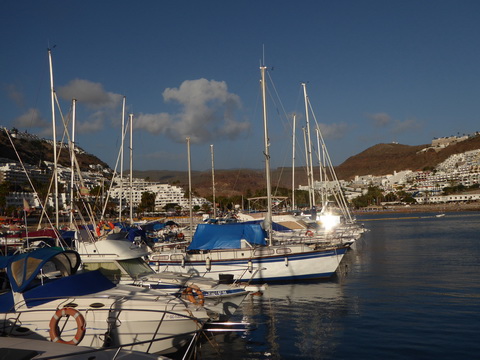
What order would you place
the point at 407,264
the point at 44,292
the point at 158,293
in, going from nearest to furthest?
1. the point at 44,292
2. the point at 158,293
3. the point at 407,264

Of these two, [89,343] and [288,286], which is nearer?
[89,343]

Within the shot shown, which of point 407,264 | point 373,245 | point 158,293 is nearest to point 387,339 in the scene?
point 158,293

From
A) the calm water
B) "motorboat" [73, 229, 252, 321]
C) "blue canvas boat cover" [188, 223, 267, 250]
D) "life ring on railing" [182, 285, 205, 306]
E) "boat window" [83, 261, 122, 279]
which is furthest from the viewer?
"blue canvas boat cover" [188, 223, 267, 250]

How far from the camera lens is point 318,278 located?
25156 millimetres

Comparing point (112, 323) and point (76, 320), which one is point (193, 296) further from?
point (76, 320)

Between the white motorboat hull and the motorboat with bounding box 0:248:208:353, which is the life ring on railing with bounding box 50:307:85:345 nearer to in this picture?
the motorboat with bounding box 0:248:208:353

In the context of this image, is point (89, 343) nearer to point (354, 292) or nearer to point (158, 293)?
point (158, 293)

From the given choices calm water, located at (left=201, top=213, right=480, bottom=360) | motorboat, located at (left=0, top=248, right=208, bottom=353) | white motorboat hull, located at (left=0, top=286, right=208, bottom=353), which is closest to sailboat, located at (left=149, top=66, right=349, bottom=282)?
calm water, located at (left=201, top=213, right=480, bottom=360)

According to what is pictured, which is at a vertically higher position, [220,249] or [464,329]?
[220,249]

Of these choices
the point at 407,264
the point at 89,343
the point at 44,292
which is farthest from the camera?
the point at 407,264

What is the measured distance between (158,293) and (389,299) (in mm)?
11757

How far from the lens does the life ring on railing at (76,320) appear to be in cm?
1120

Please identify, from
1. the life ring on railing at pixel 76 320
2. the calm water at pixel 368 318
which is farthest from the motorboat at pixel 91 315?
the calm water at pixel 368 318

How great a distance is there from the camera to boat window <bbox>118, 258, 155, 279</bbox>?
17.2m
